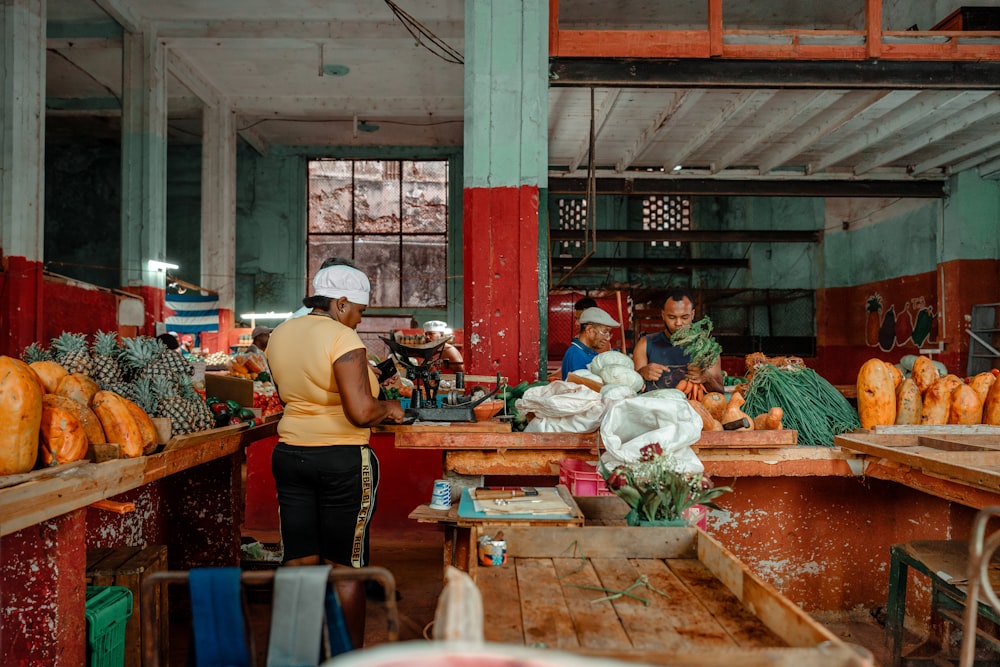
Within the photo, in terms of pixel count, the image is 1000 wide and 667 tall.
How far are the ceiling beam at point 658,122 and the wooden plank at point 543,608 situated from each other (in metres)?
6.38

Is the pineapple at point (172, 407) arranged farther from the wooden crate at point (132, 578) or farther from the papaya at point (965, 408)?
the papaya at point (965, 408)

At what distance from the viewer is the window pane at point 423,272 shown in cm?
1491

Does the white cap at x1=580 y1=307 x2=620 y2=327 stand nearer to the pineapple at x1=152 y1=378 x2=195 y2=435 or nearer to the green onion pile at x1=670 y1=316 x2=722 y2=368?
the green onion pile at x1=670 y1=316 x2=722 y2=368

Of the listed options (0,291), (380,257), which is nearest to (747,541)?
(0,291)

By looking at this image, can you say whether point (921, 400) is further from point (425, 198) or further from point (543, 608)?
point (425, 198)

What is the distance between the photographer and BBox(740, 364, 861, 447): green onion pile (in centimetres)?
397

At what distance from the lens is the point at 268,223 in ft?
48.5

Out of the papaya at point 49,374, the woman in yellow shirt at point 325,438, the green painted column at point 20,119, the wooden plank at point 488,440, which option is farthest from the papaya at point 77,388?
the green painted column at point 20,119

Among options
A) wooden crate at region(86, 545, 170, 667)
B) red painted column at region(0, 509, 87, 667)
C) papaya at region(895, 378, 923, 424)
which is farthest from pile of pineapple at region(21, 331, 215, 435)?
papaya at region(895, 378, 923, 424)

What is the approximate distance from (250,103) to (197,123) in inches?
80.6

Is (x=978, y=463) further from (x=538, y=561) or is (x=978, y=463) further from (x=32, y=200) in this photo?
(x=32, y=200)

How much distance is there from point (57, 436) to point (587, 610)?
2.19m

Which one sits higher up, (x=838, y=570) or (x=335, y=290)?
(x=335, y=290)

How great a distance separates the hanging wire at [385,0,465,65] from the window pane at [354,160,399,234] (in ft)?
15.4
